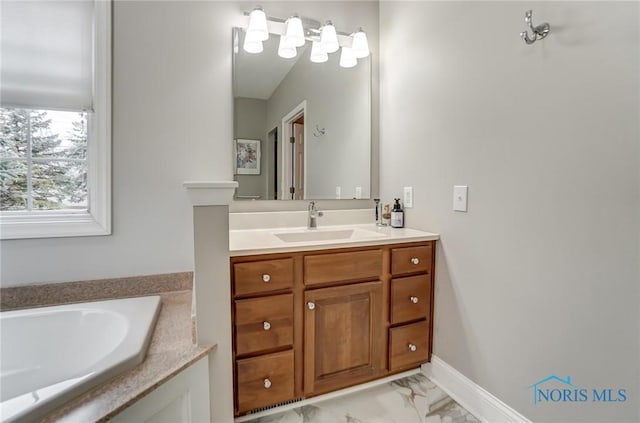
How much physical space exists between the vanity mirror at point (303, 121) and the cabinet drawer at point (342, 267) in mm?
648

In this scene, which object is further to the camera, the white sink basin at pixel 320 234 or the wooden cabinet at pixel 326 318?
the white sink basin at pixel 320 234

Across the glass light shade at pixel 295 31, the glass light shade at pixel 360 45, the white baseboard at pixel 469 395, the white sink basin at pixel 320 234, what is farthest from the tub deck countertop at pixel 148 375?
the glass light shade at pixel 360 45

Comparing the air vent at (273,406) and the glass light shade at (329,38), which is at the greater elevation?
the glass light shade at (329,38)

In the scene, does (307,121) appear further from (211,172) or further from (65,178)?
(65,178)

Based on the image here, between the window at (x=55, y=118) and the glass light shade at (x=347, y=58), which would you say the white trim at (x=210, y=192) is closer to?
the window at (x=55, y=118)

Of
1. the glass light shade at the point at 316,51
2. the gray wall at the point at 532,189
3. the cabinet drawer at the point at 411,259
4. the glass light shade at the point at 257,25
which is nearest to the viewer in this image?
the gray wall at the point at 532,189

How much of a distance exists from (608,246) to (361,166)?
136cm

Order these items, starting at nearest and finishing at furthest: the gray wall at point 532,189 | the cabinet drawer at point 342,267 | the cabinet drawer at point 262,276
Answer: the gray wall at point 532,189
the cabinet drawer at point 262,276
the cabinet drawer at point 342,267

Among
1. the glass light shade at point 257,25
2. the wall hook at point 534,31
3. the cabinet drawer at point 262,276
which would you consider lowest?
the cabinet drawer at point 262,276

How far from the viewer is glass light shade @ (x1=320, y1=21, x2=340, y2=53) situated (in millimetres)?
1905

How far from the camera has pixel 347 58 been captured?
2039mm

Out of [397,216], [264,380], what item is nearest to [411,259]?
[397,216]

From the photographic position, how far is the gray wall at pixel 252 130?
1.81m

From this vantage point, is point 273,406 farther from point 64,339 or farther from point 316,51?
point 316,51
